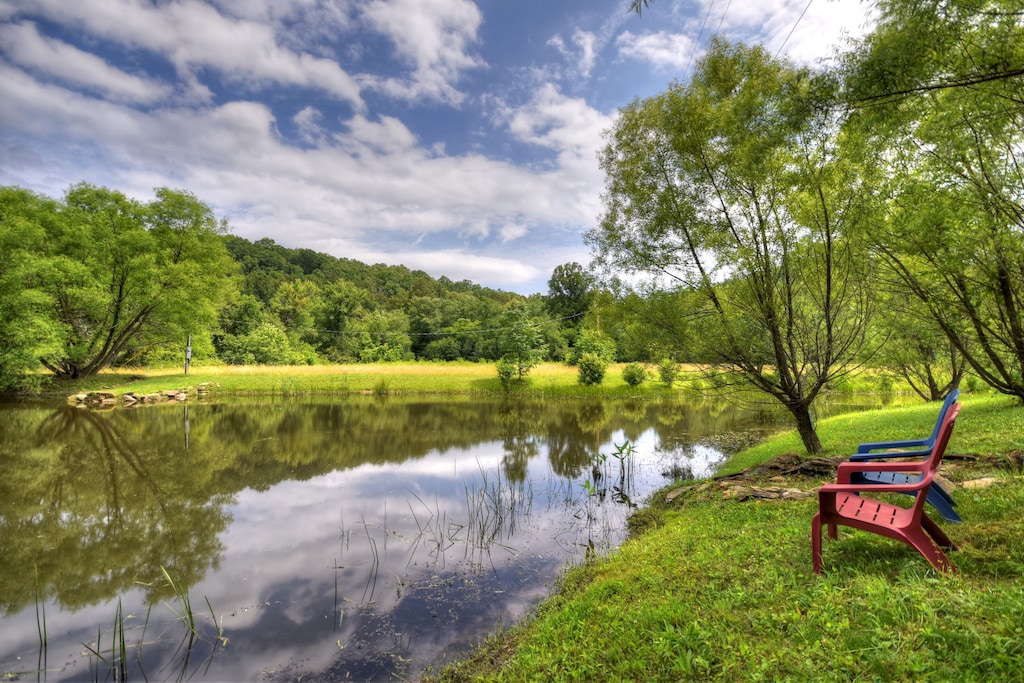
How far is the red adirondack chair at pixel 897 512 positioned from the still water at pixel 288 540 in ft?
11.0

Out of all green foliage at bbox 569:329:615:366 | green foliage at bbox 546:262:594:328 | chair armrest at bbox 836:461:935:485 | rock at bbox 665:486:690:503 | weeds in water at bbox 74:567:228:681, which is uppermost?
green foliage at bbox 546:262:594:328

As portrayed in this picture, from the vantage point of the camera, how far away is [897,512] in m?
3.61

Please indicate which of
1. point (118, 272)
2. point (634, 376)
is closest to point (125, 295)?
point (118, 272)

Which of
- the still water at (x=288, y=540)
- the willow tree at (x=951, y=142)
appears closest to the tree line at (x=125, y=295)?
the still water at (x=288, y=540)

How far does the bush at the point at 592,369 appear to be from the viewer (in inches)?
1164

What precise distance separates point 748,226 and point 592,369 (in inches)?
839

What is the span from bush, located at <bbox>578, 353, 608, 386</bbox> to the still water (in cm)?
1280

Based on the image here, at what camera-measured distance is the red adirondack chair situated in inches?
126

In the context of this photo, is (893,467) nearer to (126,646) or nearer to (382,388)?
(126,646)

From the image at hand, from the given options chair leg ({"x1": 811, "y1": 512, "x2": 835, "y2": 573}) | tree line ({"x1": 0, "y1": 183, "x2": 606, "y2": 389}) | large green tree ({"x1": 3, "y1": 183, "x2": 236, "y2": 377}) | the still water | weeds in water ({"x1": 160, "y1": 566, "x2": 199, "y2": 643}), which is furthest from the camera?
large green tree ({"x1": 3, "y1": 183, "x2": 236, "y2": 377})

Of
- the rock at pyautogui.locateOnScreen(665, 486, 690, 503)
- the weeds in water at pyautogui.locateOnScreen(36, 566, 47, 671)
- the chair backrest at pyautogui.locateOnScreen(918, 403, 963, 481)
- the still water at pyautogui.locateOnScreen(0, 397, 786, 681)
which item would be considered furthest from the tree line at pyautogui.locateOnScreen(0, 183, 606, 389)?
the weeds in water at pyautogui.locateOnScreen(36, 566, 47, 671)

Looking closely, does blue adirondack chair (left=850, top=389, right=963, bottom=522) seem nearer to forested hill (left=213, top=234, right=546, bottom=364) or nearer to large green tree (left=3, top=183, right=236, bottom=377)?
large green tree (left=3, top=183, right=236, bottom=377)

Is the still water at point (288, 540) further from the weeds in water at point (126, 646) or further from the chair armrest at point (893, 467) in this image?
the chair armrest at point (893, 467)

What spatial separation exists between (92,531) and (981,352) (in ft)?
65.6
